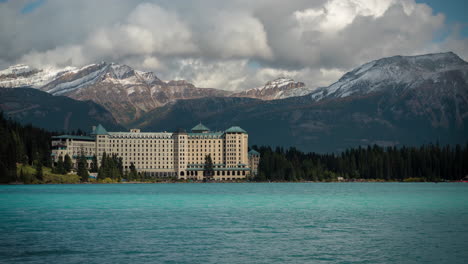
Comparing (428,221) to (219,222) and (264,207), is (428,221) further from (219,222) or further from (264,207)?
(264,207)

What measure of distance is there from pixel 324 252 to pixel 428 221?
32575 mm

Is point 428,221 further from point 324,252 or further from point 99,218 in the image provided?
point 99,218

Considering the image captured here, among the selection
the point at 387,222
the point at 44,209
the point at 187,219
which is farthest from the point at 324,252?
the point at 44,209

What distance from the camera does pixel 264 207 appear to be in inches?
4663

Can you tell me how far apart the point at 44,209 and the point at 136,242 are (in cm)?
4941

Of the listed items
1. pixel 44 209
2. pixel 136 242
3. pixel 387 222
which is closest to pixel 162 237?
pixel 136 242

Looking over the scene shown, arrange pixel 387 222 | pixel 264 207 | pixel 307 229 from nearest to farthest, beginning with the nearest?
pixel 307 229 < pixel 387 222 < pixel 264 207

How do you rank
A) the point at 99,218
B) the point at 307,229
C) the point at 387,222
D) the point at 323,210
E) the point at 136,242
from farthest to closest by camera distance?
the point at 323,210, the point at 99,218, the point at 387,222, the point at 307,229, the point at 136,242

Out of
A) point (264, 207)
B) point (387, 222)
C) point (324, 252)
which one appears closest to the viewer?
point (324, 252)

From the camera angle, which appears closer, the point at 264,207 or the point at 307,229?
the point at 307,229

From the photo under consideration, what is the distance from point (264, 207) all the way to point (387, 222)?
3516 cm

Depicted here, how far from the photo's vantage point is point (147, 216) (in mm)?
97938

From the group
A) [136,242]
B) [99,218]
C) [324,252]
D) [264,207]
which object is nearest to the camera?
[324,252]

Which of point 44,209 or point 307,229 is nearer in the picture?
point 307,229
